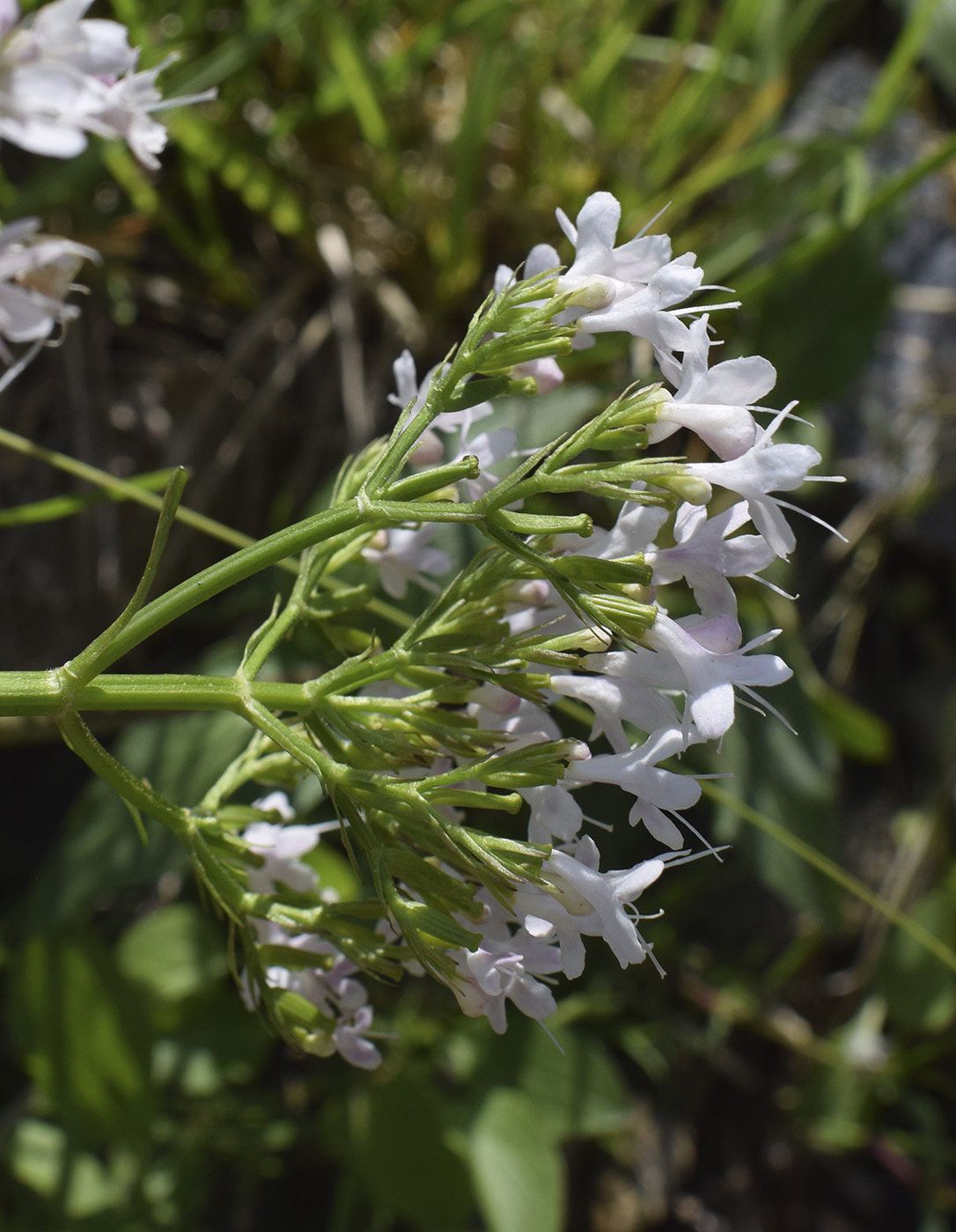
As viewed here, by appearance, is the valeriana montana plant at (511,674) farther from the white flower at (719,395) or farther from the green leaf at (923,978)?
the green leaf at (923,978)

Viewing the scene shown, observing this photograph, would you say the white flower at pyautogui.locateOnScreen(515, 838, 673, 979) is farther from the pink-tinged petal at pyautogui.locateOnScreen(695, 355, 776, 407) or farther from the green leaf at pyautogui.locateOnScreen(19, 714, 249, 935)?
the green leaf at pyautogui.locateOnScreen(19, 714, 249, 935)

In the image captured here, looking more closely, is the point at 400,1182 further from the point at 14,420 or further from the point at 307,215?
the point at 307,215

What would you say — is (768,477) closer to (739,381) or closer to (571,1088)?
(739,381)

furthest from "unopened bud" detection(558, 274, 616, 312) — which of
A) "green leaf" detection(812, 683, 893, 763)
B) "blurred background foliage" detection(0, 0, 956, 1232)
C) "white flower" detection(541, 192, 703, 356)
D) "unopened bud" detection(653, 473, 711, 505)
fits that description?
"green leaf" detection(812, 683, 893, 763)

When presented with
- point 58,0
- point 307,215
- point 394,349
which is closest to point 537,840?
point 58,0

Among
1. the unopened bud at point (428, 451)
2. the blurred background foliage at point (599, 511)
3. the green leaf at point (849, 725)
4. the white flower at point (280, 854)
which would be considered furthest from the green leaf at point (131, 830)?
the green leaf at point (849, 725)

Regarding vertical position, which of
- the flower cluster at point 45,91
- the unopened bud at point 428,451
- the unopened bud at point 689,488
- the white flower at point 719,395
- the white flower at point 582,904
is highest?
the flower cluster at point 45,91
